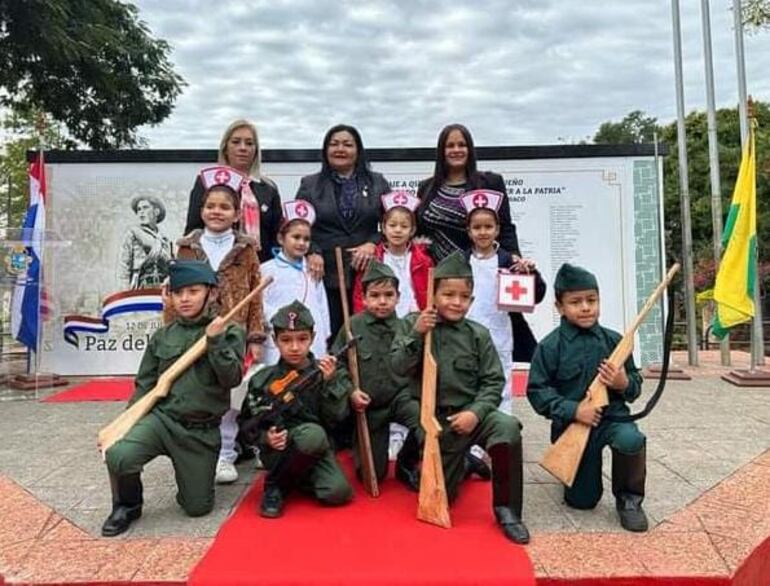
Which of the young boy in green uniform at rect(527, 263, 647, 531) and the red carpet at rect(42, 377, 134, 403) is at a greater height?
the young boy in green uniform at rect(527, 263, 647, 531)

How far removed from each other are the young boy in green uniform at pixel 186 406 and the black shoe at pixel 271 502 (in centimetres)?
29

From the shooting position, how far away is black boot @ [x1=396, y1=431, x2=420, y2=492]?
154 inches

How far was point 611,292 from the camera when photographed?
8852 millimetres

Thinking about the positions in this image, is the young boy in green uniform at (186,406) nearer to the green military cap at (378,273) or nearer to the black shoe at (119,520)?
the black shoe at (119,520)

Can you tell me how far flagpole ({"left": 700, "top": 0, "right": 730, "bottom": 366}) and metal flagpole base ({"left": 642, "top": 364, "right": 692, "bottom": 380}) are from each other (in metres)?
0.84

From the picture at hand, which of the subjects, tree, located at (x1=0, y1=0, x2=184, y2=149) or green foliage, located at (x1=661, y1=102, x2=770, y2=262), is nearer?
tree, located at (x1=0, y1=0, x2=184, y2=149)

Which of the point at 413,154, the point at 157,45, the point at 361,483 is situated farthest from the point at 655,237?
the point at 157,45

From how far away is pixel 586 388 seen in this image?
11.8ft

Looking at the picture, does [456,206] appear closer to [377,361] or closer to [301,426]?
[377,361]

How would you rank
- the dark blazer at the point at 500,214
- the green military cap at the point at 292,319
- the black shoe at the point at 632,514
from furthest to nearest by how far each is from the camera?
the dark blazer at the point at 500,214 → the green military cap at the point at 292,319 → the black shoe at the point at 632,514

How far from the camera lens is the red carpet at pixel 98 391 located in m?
7.37

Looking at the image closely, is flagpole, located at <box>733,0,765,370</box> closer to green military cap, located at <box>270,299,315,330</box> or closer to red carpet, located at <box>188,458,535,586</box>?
red carpet, located at <box>188,458,535,586</box>

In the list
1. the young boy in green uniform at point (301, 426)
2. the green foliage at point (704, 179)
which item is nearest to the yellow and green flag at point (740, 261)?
the young boy in green uniform at point (301, 426)

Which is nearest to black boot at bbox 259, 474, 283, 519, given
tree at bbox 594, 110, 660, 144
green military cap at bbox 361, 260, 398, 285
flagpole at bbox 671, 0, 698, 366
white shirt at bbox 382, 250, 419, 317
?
green military cap at bbox 361, 260, 398, 285
